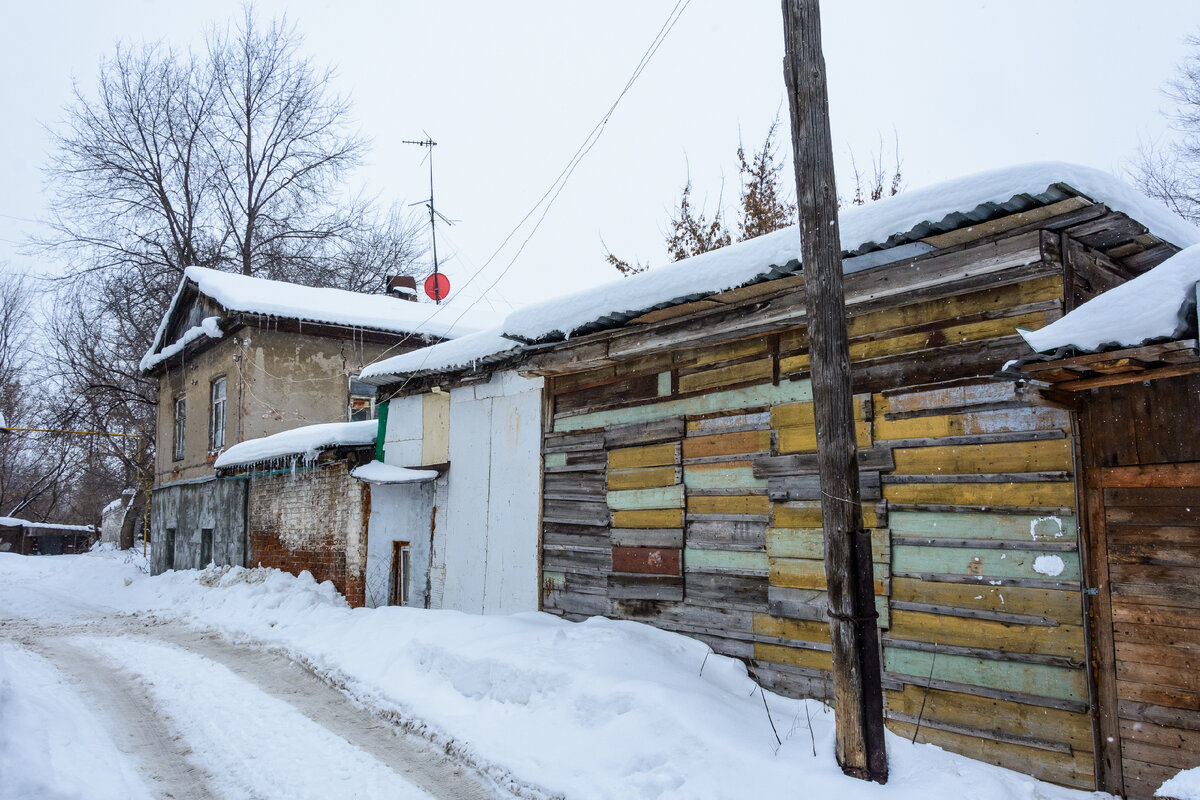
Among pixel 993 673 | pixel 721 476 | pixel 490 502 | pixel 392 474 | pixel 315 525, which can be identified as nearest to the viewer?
pixel 993 673

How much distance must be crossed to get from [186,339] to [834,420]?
1922 cm

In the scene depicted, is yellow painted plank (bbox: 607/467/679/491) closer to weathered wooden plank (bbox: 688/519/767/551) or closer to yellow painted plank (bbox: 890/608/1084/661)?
weathered wooden plank (bbox: 688/519/767/551)

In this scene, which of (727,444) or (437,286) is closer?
(727,444)

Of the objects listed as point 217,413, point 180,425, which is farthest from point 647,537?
point 180,425

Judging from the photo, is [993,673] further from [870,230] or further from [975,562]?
[870,230]

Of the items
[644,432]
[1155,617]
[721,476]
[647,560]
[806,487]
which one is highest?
[644,432]

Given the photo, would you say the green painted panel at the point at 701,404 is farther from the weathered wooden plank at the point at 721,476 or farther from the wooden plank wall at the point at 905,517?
the weathered wooden plank at the point at 721,476

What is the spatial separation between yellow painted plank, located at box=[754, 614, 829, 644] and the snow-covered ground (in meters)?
0.42

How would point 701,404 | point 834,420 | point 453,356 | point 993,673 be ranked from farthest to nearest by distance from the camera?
point 453,356 → point 701,404 → point 993,673 → point 834,420

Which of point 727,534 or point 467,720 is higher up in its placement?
point 727,534

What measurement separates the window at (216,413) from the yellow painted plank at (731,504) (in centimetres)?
1474

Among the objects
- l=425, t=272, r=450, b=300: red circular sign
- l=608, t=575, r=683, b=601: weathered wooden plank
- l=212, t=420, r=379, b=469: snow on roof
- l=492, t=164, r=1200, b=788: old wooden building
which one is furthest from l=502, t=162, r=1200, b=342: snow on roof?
l=425, t=272, r=450, b=300: red circular sign

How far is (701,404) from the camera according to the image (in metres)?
7.46

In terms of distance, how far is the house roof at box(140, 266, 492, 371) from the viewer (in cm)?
1727
